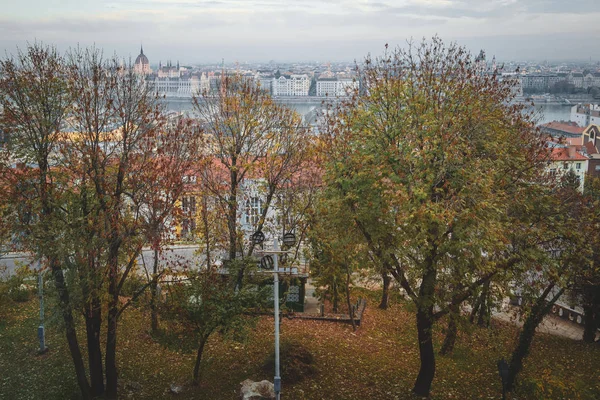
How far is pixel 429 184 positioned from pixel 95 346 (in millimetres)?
6784

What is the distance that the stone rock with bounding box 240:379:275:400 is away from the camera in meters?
9.83

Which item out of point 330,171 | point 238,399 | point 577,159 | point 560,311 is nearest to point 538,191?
point 330,171

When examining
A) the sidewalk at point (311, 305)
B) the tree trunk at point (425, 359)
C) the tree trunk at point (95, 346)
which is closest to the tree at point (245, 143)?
the sidewalk at point (311, 305)

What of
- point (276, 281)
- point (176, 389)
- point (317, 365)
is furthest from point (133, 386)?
point (276, 281)

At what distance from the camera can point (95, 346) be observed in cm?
1025

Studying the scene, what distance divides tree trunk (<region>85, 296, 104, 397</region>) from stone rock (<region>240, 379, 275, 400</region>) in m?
2.74

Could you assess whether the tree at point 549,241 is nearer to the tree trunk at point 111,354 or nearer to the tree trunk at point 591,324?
the tree trunk at point 591,324

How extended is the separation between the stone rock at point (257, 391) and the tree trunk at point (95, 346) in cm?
274

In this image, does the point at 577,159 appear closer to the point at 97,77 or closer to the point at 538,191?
the point at 538,191

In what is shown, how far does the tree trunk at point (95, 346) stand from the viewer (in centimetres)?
998

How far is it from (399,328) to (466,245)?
26.2 ft

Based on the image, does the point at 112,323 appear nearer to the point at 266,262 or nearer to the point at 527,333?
the point at 266,262

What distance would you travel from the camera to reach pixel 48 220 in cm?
916

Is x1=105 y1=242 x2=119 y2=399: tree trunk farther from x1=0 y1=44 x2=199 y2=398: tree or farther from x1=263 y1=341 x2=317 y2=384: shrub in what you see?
x1=263 y1=341 x2=317 y2=384: shrub
